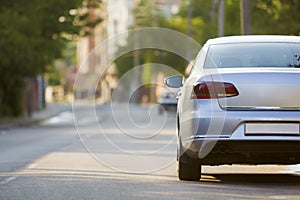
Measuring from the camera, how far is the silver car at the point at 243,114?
36.3 ft

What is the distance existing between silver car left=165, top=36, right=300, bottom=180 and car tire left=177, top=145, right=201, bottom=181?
2cm

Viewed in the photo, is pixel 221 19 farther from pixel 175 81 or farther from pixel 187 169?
pixel 187 169

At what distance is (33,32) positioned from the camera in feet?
126

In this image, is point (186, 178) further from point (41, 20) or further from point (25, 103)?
point (25, 103)

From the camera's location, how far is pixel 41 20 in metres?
39.6

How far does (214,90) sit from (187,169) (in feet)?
4.31

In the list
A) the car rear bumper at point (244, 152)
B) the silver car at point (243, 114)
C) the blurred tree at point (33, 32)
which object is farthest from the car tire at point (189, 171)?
the blurred tree at point (33, 32)

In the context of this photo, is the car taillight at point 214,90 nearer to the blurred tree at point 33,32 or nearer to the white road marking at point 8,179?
the white road marking at point 8,179

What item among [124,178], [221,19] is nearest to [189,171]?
[124,178]

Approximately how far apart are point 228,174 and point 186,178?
1.42 metres

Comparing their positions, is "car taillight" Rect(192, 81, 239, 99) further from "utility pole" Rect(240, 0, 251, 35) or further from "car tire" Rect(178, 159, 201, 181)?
"utility pole" Rect(240, 0, 251, 35)

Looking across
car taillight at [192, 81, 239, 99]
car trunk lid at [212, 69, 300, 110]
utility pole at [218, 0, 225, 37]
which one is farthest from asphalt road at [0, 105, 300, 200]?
utility pole at [218, 0, 225, 37]

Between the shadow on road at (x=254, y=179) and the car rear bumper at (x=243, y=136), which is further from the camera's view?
the shadow on road at (x=254, y=179)

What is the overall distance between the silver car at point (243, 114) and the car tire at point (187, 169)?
24mm
